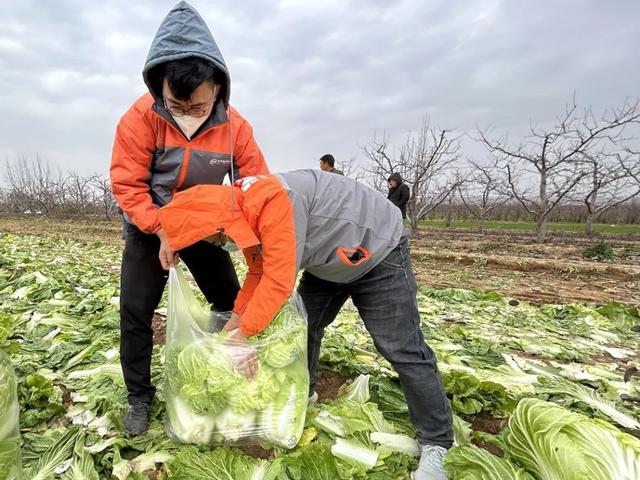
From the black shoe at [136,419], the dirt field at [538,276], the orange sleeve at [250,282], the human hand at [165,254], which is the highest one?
the human hand at [165,254]

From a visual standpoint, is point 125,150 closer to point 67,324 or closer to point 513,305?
point 67,324

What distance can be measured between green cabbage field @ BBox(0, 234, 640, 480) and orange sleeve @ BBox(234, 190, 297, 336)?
0.94 feet

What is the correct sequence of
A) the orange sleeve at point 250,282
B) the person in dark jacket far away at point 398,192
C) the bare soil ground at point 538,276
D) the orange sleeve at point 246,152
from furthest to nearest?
the person in dark jacket far away at point 398,192 < the bare soil ground at point 538,276 < the orange sleeve at point 246,152 < the orange sleeve at point 250,282

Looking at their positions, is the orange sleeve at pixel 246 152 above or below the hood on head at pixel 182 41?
below

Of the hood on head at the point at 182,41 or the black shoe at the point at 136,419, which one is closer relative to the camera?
the hood on head at the point at 182,41

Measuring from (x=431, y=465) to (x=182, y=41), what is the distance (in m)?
2.44

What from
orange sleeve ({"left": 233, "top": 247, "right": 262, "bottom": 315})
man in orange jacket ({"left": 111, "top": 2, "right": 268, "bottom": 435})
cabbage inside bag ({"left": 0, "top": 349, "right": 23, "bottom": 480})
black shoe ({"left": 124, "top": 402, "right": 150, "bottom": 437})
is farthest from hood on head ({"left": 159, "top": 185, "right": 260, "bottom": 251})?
black shoe ({"left": 124, "top": 402, "right": 150, "bottom": 437})

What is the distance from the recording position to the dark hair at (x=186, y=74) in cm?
187

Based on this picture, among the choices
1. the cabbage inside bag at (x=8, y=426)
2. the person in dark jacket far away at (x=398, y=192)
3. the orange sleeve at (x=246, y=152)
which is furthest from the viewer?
the person in dark jacket far away at (x=398, y=192)

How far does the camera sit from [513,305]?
6.67m

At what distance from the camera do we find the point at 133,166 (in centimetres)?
214

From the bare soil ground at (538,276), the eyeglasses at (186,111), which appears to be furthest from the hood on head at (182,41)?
the bare soil ground at (538,276)

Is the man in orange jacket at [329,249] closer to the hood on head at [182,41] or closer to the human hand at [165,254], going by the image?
the human hand at [165,254]

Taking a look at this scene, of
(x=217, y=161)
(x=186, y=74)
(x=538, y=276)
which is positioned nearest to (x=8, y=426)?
(x=217, y=161)
